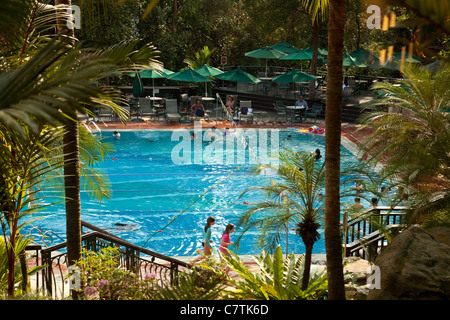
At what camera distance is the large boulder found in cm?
594

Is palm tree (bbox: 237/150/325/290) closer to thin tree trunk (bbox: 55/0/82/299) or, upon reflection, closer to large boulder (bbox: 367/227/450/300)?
large boulder (bbox: 367/227/450/300)

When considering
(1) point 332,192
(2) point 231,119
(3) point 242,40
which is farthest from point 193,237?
(3) point 242,40

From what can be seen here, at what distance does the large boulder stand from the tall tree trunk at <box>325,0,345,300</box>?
22.9 inches

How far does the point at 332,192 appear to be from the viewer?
6.05 meters

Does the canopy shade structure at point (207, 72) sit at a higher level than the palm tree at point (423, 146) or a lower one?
higher

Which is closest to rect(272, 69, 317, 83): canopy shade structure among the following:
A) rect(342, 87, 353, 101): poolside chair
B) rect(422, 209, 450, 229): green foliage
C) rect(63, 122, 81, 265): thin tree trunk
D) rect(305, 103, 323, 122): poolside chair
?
rect(305, 103, 323, 122): poolside chair

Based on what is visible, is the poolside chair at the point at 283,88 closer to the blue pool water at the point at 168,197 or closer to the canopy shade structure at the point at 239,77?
the canopy shade structure at the point at 239,77

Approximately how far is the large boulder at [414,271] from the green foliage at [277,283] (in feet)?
3.42

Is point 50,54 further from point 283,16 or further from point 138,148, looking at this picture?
point 283,16

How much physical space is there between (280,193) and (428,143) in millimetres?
2846

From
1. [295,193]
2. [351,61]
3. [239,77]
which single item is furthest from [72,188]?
[351,61]

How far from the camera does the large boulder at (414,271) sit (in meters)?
5.94

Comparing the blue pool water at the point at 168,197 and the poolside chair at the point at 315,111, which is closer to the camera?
the blue pool water at the point at 168,197

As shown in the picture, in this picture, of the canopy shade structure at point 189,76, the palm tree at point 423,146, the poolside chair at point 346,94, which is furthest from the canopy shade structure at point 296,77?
the palm tree at point 423,146
